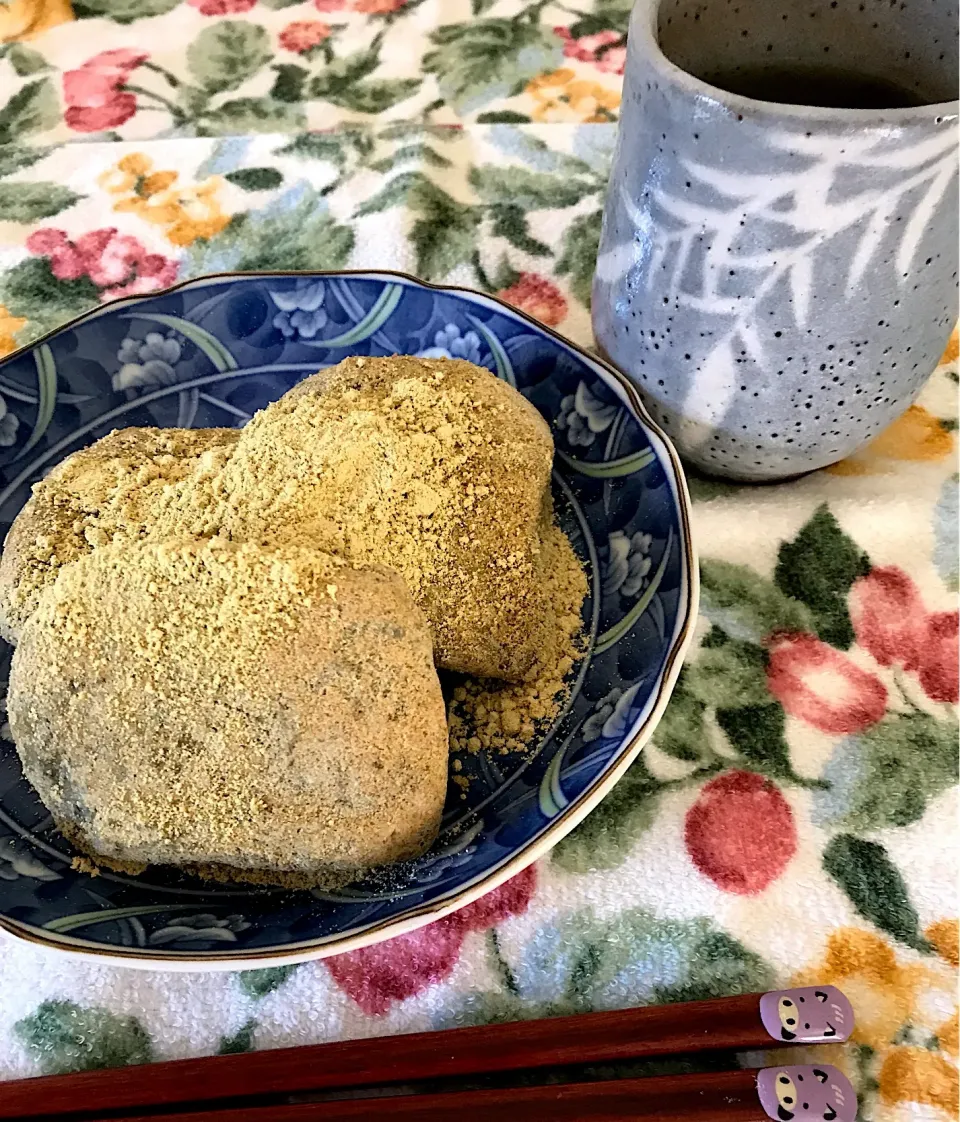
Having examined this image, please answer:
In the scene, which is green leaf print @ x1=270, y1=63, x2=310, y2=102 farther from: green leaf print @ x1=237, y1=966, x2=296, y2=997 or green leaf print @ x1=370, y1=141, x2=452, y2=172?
green leaf print @ x1=237, y1=966, x2=296, y2=997

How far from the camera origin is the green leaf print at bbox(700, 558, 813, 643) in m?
0.65

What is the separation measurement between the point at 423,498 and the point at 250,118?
711 millimetres

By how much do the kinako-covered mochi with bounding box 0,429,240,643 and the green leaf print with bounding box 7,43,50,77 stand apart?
74 cm

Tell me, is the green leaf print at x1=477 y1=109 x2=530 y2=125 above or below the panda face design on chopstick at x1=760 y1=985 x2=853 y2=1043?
above

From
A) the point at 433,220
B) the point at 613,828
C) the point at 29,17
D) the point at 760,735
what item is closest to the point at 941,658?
the point at 760,735

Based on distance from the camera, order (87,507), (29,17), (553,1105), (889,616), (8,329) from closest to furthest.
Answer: (553,1105)
(87,507)
(889,616)
(8,329)
(29,17)

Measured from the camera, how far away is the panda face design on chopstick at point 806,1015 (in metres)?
0.46

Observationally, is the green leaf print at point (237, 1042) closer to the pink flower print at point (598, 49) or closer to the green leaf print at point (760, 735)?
the green leaf print at point (760, 735)

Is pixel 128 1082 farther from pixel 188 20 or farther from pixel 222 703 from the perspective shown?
pixel 188 20

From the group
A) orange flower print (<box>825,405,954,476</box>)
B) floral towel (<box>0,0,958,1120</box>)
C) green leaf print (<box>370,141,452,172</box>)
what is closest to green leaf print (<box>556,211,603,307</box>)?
floral towel (<box>0,0,958,1120</box>)

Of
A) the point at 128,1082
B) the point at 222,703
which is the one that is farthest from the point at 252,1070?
the point at 222,703

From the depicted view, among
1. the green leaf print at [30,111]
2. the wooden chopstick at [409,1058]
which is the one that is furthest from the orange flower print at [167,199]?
the wooden chopstick at [409,1058]

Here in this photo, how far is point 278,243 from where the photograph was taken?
899mm

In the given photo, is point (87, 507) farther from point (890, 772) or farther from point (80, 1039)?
point (890, 772)
